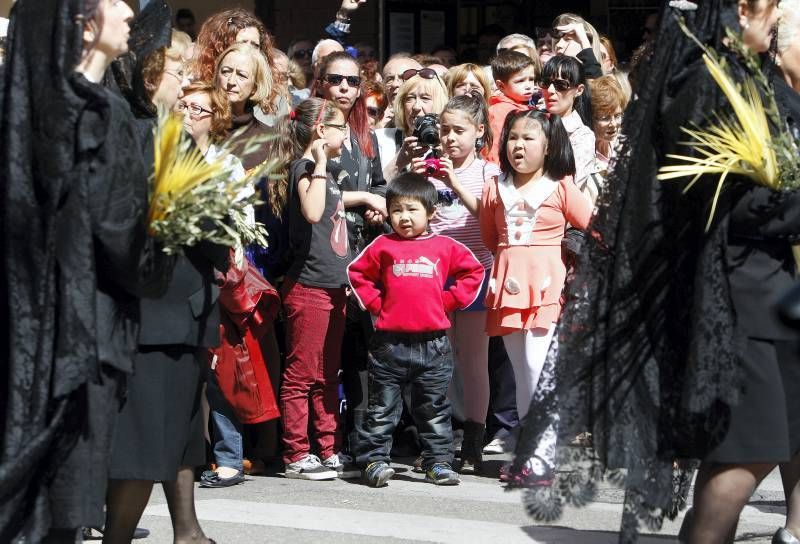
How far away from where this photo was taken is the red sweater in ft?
22.5

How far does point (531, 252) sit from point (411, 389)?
886 millimetres

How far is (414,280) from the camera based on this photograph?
22.5ft

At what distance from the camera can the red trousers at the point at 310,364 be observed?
7.23 metres

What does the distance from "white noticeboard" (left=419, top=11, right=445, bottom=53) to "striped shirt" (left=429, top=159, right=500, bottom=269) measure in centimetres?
605

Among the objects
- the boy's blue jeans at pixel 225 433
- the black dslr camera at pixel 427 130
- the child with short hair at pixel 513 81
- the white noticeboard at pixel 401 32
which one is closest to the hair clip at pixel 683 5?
the black dslr camera at pixel 427 130

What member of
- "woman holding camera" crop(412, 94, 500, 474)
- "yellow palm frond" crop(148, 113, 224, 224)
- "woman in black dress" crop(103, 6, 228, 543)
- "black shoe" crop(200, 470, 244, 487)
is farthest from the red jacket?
"yellow palm frond" crop(148, 113, 224, 224)

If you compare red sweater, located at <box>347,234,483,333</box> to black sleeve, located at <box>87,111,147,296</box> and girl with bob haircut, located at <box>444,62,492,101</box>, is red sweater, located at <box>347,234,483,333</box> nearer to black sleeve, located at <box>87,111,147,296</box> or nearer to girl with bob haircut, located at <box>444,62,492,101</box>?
girl with bob haircut, located at <box>444,62,492,101</box>

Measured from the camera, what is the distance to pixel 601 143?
8.28 m

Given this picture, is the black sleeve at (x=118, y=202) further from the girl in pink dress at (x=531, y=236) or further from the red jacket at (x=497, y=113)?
the red jacket at (x=497, y=113)

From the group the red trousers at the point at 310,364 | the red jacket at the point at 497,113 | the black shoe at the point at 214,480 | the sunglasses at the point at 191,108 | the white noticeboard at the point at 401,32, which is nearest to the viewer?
the sunglasses at the point at 191,108

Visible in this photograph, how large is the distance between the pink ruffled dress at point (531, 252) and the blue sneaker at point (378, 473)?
0.82m

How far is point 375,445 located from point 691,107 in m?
3.29

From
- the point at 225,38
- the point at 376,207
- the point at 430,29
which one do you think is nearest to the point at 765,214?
the point at 376,207

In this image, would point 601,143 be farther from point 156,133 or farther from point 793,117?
point 156,133
